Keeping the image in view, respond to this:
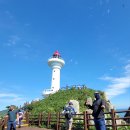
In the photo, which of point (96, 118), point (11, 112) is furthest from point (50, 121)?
point (96, 118)

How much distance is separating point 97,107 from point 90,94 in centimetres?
3519

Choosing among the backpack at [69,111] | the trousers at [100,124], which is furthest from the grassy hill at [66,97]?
the trousers at [100,124]

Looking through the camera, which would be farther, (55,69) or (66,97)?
(55,69)

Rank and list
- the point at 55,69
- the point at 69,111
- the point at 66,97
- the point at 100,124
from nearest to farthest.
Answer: the point at 100,124 < the point at 69,111 < the point at 66,97 < the point at 55,69

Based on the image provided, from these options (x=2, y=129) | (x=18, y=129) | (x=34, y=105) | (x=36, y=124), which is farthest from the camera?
(x=34, y=105)

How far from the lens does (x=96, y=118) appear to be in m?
10.5

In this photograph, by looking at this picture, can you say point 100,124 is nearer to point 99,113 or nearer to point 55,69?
point 99,113

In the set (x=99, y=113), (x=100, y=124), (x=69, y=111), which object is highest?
(x=69, y=111)

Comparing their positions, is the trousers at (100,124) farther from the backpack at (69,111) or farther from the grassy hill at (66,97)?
the grassy hill at (66,97)

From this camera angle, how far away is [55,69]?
61.7 metres

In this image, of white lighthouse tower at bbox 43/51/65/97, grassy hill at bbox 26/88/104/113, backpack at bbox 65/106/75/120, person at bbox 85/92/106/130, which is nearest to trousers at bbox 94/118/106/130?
person at bbox 85/92/106/130

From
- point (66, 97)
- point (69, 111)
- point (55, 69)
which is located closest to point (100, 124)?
point (69, 111)

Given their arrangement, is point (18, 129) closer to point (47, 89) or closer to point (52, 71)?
point (47, 89)

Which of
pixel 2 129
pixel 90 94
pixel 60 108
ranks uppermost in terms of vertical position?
pixel 90 94
